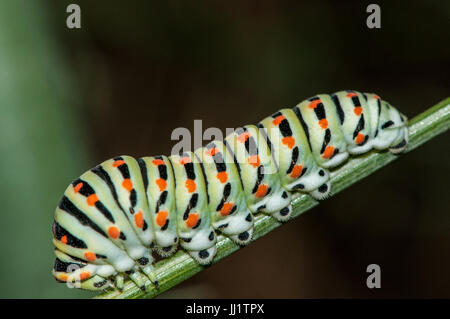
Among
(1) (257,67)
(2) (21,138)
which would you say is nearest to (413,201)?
(1) (257,67)

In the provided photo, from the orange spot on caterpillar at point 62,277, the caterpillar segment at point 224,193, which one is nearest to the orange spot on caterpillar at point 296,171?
the caterpillar segment at point 224,193

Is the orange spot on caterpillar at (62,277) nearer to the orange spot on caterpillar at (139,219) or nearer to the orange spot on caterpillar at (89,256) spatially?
the orange spot on caterpillar at (89,256)

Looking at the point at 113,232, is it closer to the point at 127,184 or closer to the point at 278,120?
the point at 127,184

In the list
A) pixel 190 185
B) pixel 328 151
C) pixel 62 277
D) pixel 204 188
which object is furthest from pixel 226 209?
pixel 62 277

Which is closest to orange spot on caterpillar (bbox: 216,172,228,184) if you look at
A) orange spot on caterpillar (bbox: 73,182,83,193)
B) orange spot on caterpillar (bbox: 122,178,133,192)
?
orange spot on caterpillar (bbox: 122,178,133,192)

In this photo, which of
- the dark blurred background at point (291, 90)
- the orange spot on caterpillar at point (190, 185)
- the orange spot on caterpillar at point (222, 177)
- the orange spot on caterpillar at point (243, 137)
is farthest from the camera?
the dark blurred background at point (291, 90)

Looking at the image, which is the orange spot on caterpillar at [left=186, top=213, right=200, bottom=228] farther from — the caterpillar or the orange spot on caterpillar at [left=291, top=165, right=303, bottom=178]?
the orange spot on caterpillar at [left=291, top=165, right=303, bottom=178]

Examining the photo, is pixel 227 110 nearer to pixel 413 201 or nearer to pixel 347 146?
pixel 413 201
